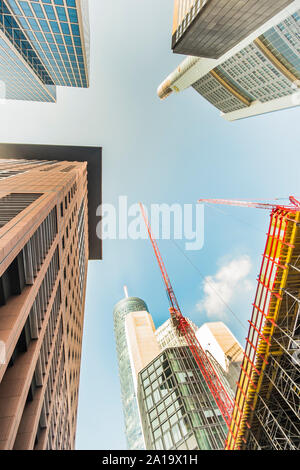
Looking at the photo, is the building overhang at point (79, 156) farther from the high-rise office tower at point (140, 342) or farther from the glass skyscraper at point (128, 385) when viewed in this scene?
the glass skyscraper at point (128, 385)

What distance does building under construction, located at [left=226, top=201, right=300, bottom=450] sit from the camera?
755 inches

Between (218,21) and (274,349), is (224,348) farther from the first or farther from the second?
(218,21)

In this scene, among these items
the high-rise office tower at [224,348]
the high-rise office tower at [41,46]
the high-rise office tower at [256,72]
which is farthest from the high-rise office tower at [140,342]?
the high-rise office tower at [256,72]

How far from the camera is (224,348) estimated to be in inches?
2422

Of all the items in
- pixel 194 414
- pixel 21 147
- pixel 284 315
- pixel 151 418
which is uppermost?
pixel 21 147

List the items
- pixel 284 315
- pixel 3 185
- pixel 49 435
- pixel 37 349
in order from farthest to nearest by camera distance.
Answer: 1. pixel 3 185
2. pixel 49 435
3. pixel 284 315
4. pixel 37 349

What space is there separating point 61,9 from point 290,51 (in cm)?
8030

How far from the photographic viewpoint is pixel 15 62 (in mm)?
66812

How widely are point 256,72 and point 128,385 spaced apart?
140 metres

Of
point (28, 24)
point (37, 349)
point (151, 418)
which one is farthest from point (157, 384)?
point (28, 24)

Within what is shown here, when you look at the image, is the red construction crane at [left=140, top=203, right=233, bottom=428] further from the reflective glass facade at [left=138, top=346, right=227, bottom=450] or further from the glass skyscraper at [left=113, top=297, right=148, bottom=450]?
the glass skyscraper at [left=113, top=297, right=148, bottom=450]

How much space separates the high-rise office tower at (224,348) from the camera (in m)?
56.2

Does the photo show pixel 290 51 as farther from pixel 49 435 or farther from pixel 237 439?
pixel 49 435

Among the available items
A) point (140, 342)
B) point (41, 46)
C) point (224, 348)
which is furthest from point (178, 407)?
point (41, 46)
